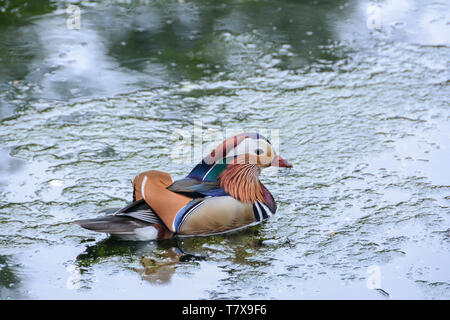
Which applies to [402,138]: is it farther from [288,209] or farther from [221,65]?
[221,65]

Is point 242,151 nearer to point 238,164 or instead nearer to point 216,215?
point 238,164

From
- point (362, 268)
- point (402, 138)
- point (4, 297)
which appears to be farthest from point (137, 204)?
point (402, 138)

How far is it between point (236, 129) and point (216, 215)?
6.03 feet

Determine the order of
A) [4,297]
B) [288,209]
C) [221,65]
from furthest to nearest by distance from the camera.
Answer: [221,65] → [288,209] → [4,297]

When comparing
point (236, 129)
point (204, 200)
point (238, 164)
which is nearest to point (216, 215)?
point (204, 200)

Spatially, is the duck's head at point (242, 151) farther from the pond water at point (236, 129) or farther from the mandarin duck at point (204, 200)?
the pond water at point (236, 129)

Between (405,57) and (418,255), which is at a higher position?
(405,57)

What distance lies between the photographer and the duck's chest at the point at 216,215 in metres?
4.85

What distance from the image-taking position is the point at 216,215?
4.91 meters

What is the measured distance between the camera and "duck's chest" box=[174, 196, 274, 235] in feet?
15.9

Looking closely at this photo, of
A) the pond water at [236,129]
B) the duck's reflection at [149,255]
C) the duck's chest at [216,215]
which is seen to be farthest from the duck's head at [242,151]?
the duck's reflection at [149,255]

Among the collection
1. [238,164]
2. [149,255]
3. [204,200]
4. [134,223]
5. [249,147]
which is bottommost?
[149,255]

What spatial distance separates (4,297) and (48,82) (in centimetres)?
369

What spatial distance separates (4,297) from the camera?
4.38 m
